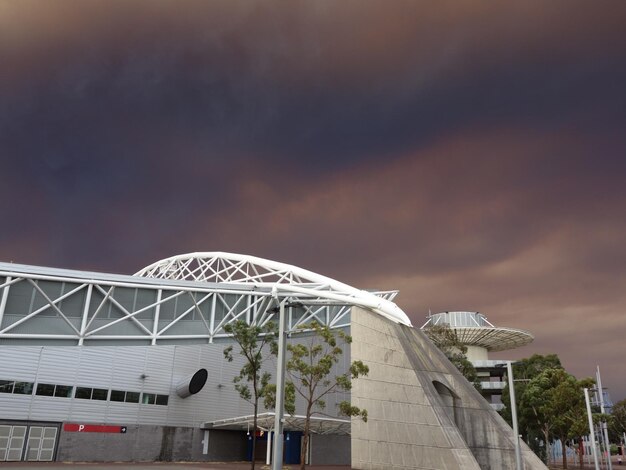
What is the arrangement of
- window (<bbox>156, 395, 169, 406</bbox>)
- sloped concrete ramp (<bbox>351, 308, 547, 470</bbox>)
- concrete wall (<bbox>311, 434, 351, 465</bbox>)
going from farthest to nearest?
concrete wall (<bbox>311, 434, 351, 465</bbox>) → window (<bbox>156, 395, 169, 406</bbox>) → sloped concrete ramp (<bbox>351, 308, 547, 470</bbox>)

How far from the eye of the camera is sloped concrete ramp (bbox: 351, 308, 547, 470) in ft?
119

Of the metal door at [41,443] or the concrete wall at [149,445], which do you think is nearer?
the metal door at [41,443]

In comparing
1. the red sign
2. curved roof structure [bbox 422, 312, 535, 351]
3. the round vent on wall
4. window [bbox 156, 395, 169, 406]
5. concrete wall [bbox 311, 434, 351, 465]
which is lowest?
concrete wall [bbox 311, 434, 351, 465]

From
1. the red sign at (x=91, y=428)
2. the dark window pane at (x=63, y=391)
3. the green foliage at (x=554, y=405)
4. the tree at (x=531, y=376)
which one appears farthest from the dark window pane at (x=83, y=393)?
the tree at (x=531, y=376)

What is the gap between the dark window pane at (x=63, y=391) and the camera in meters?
43.4

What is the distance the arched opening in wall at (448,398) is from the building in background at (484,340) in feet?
211

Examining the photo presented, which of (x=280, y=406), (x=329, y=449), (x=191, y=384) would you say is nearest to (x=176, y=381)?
(x=191, y=384)

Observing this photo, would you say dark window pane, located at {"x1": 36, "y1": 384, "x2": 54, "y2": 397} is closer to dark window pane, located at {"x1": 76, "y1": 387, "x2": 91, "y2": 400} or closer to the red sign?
dark window pane, located at {"x1": 76, "y1": 387, "x2": 91, "y2": 400}

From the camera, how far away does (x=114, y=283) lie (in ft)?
152

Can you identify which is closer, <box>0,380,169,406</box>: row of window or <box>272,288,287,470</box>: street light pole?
<box>272,288,287,470</box>: street light pole

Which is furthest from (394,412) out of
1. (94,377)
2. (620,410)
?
(620,410)

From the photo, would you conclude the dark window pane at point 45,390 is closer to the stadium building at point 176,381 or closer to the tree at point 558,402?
the stadium building at point 176,381

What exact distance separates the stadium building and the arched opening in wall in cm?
10

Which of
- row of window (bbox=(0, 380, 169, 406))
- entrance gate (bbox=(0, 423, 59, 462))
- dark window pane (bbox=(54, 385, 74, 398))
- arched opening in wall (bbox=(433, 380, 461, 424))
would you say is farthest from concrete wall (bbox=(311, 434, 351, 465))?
entrance gate (bbox=(0, 423, 59, 462))
